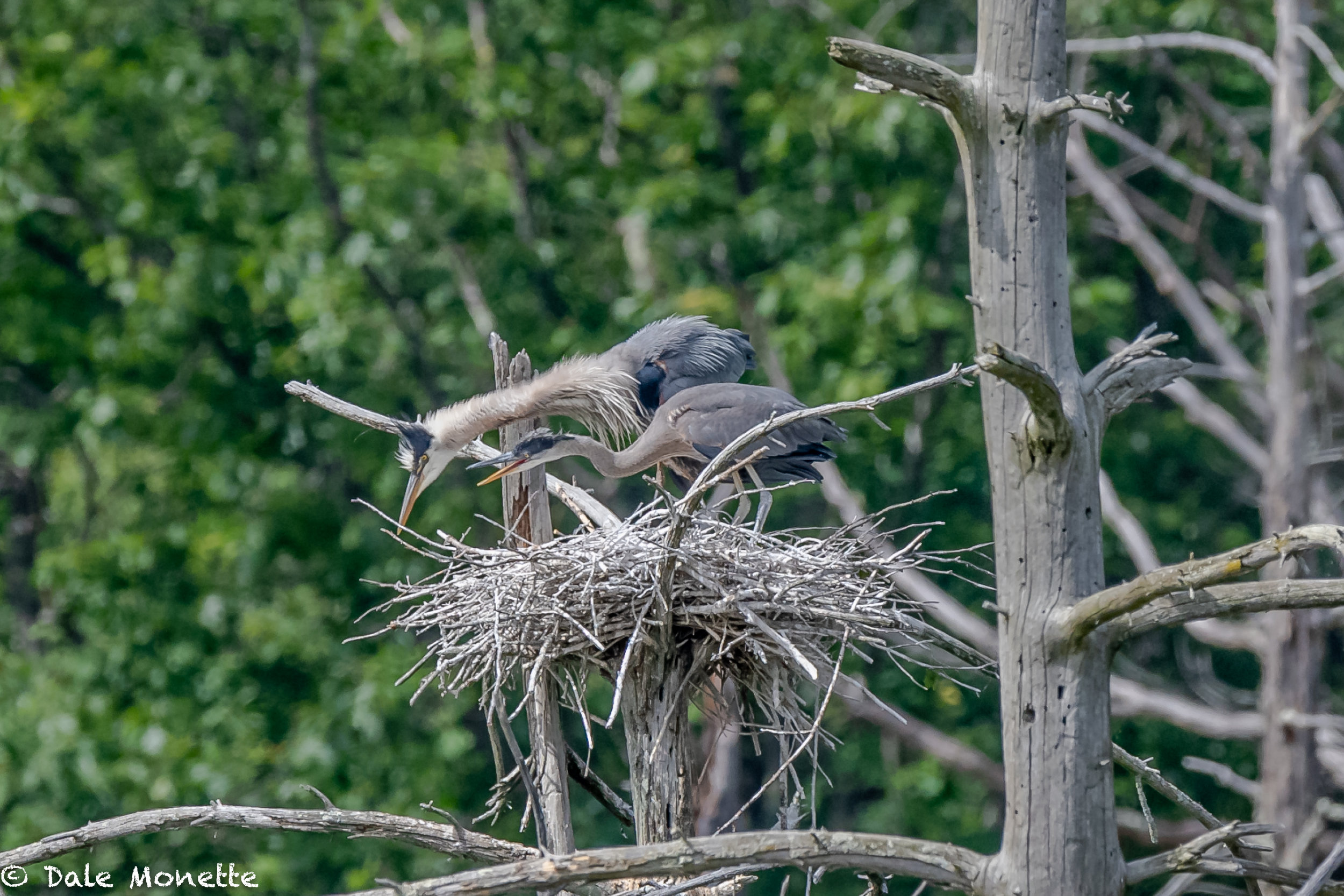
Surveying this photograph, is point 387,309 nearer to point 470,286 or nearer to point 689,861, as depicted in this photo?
point 470,286

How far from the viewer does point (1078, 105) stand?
298 centimetres

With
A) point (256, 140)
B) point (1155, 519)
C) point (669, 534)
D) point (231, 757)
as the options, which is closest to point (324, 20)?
point (256, 140)

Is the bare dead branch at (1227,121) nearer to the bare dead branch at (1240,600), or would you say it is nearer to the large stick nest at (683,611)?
the large stick nest at (683,611)

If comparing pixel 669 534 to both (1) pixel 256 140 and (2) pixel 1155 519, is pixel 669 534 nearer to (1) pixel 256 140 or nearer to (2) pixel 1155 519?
(2) pixel 1155 519

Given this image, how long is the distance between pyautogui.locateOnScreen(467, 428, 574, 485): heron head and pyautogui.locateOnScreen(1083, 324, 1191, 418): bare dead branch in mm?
1752

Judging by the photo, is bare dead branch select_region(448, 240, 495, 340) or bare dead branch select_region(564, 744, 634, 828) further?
bare dead branch select_region(448, 240, 495, 340)

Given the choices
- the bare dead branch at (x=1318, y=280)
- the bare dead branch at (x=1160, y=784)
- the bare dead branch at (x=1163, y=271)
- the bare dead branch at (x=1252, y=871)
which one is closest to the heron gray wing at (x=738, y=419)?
the bare dead branch at (x=1160, y=784)

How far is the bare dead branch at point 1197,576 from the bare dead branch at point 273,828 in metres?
1.45

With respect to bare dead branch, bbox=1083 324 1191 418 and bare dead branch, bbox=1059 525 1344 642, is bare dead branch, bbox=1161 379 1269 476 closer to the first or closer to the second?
bare dead branch, bbox=1083 324 1191 418

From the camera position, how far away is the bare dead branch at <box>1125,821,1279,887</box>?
2885 millimetres

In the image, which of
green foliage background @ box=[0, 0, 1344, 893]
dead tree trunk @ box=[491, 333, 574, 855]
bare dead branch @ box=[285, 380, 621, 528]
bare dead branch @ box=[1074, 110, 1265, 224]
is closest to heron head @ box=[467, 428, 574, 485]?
dead tree trunk @ box=[491, 333, 574, 855]

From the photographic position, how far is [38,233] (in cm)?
1209

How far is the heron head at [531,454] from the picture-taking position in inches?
168

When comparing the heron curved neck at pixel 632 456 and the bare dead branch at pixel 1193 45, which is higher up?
the bare dead branch at pixel 1193 45
